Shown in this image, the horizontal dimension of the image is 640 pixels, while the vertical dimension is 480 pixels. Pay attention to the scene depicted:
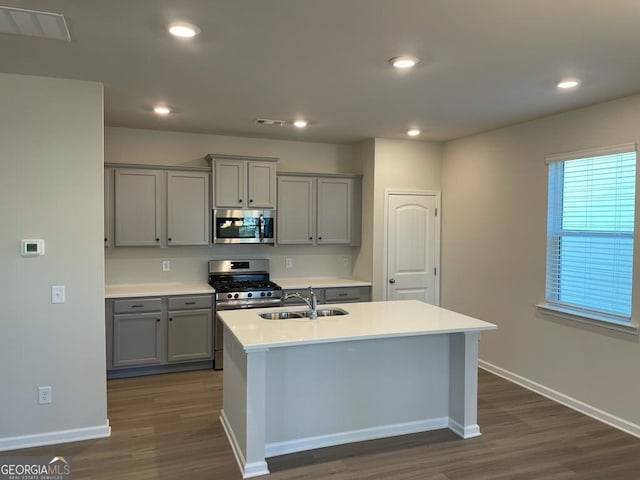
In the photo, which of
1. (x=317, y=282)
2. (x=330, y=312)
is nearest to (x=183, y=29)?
(x=330, y=312)

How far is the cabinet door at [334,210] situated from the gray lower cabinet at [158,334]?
5.31 feet

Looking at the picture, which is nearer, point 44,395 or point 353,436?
point 44,395

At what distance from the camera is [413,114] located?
14.2 feet

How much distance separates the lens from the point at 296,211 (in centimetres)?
561

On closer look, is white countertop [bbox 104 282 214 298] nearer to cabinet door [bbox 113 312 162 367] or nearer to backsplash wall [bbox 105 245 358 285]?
backsplash wall [bbox 105 245 358 285]

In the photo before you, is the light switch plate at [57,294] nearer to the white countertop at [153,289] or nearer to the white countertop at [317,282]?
the white countertop at [153,289]

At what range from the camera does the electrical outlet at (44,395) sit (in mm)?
3281

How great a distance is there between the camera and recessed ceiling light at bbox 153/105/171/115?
165 inches

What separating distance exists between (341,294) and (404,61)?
317cm

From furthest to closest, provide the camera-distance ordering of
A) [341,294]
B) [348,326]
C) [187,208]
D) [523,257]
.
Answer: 1. [341,294]
2. [187,208]
3. [523,257]
4. [348,326]

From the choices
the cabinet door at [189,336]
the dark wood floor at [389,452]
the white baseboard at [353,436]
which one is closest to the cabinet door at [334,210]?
the cabinet door at [189,336]

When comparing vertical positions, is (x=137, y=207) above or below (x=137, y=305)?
above

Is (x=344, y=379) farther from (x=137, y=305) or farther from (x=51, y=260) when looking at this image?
(x=137, y=305)

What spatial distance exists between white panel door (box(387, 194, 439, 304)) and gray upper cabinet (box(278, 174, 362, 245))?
0.49 metres
